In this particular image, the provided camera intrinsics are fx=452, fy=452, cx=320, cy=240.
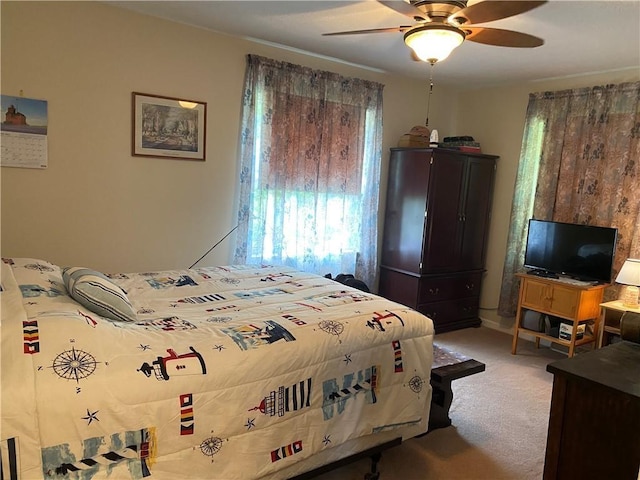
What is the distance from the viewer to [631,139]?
374 centimetres

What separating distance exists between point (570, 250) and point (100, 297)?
370 centimetres

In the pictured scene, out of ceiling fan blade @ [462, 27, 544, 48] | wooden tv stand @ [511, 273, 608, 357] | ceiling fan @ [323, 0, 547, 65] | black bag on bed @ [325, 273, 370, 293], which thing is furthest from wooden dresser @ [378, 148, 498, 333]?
ceiling fan @ [323, 0, 547, 65]

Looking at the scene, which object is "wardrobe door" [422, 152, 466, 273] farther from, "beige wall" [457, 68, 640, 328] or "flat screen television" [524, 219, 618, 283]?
"flat screen television" [524, 219, 618, 283]

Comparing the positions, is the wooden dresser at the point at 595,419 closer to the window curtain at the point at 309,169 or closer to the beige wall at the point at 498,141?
the window curtain at the point at 309,169

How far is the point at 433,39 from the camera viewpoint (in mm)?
2205

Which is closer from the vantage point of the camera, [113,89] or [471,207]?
[113,89]

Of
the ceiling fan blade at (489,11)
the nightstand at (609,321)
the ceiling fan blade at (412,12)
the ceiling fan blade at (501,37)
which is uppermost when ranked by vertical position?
the ceiling fan blade at (412,12)

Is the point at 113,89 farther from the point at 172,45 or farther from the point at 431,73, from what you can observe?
the point at 431,73

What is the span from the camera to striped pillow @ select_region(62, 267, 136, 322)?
6.11ft

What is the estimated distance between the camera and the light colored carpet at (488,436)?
2.37m

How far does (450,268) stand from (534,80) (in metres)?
2.02

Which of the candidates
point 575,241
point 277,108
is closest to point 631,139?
point 575,241

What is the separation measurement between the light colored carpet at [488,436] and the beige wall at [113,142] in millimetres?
2114

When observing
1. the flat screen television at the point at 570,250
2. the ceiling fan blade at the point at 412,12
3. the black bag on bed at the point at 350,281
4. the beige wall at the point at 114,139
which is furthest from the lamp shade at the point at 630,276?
the ceiling fan blade at the point at 412,12
